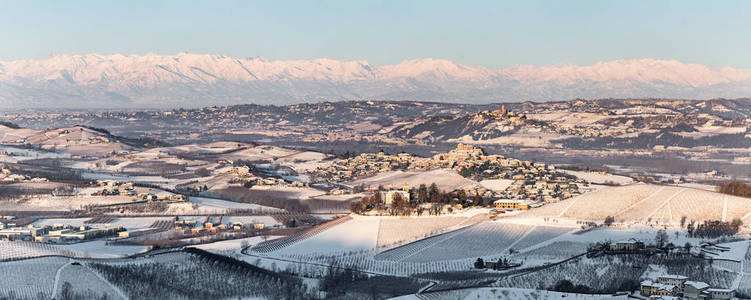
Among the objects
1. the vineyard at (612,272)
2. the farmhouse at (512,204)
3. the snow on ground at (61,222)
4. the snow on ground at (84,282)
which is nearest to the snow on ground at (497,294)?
the vineyard at (612,272)

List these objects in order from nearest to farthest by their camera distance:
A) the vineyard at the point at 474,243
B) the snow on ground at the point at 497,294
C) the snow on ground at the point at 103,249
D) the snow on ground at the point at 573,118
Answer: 1. the snow on ground at the point at 497,294
2. the snow on ground at the point at 103,249
3. the vineyard at the point at 474,243
4. the snow on ground at the point at 573,118

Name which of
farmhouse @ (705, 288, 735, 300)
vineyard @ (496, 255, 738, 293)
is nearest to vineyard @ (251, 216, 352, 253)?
vineyard @ (496, 255, 738, 293)

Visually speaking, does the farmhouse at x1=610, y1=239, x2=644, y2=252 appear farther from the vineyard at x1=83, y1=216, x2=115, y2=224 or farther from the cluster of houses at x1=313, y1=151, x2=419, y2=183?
the cluster of houses at x1=313, y1=151, x2=419, y2=183

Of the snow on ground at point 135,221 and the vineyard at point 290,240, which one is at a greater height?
the vineyard at point 290,240

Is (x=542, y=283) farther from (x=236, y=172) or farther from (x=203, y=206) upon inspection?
(x=236, y=172)

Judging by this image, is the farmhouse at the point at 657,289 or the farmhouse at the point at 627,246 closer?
the farmhouse at the point at 657,289

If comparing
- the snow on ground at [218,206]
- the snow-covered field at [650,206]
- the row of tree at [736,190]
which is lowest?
the snow on ground at [218,206]

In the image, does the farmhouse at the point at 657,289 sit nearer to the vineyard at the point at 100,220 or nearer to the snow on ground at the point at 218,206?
the vineyard at the point at 100,220

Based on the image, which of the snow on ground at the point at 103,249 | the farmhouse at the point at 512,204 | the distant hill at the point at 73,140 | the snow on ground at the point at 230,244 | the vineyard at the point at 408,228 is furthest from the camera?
the distant hill at the point at 73,140
